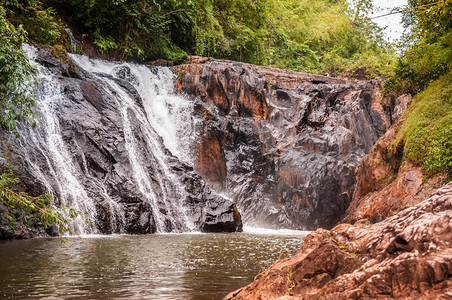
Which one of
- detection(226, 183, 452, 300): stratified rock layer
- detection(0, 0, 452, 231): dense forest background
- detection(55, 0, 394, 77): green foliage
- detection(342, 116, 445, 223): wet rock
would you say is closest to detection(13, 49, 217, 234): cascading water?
detection(0, 0, 452, 231): dense forest background

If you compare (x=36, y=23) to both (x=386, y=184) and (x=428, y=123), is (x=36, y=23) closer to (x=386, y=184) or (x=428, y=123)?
(x=386, y=184)

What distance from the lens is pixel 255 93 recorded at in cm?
1914

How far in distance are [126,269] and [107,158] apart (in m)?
7.56

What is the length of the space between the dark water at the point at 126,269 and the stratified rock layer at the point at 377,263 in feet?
4.73

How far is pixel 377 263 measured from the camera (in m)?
2.91

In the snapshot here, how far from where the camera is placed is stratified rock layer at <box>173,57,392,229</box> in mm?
15523

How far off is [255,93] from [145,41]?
280 inches

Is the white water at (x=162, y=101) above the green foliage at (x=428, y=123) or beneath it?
above

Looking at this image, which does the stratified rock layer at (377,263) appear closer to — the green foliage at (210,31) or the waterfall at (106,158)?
the waterfall at (106,158)

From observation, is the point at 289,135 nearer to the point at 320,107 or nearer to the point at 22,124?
the point at 320,107

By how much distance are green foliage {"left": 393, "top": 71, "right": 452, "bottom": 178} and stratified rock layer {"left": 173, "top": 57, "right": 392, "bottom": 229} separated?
4.38 m

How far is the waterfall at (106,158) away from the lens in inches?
430

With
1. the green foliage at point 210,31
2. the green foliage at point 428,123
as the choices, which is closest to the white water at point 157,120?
the green foliage at point 210,31

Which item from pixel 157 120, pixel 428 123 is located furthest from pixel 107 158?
pixel 428 123
